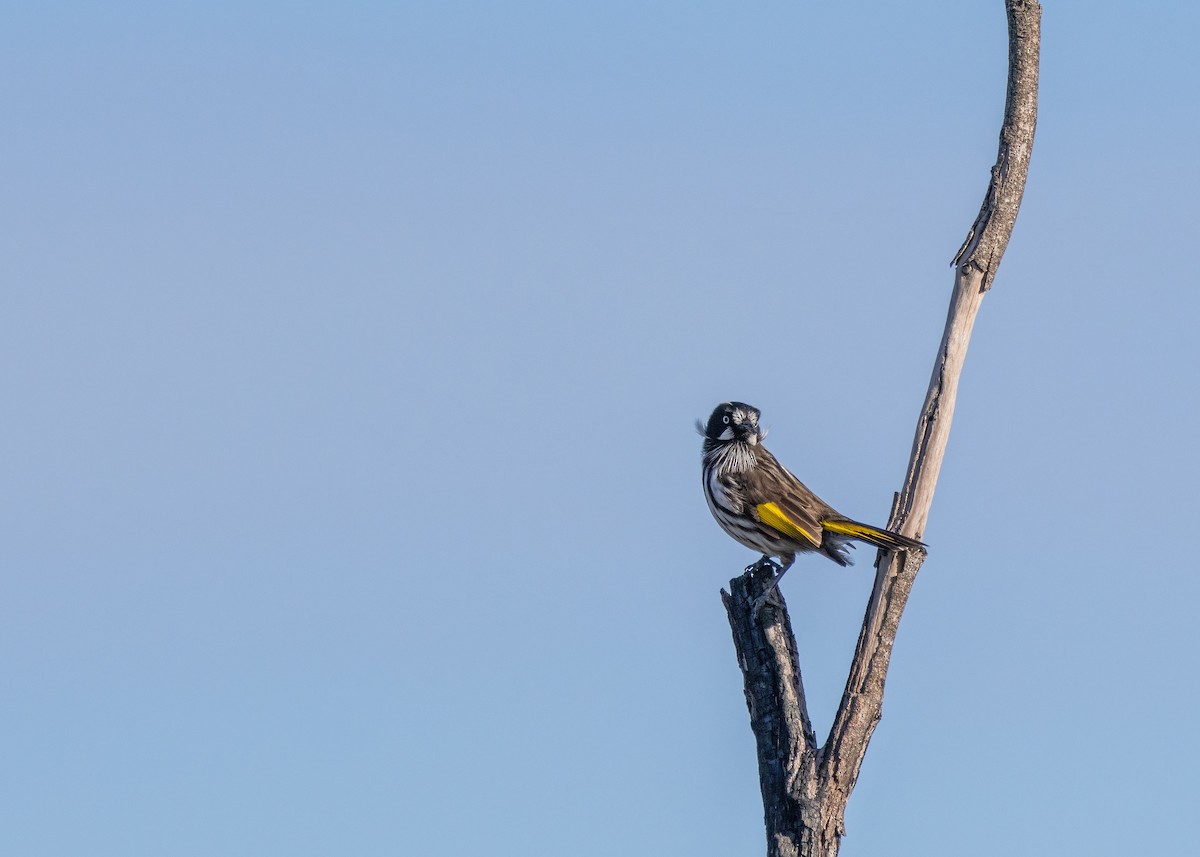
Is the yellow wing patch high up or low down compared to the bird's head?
down

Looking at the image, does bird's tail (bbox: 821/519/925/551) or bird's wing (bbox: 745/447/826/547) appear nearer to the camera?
bird's tail (bbox: 821/519/925/551)

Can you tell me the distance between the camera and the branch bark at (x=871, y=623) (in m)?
11.8

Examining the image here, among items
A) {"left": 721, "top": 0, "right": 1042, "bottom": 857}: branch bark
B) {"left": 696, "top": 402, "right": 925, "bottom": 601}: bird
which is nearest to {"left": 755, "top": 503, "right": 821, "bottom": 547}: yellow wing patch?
{"left": 696, "top": 402, "right": 925, "bottom": 601}: bird

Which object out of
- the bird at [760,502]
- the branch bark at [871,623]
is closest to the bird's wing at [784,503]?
the bird at [760,502]

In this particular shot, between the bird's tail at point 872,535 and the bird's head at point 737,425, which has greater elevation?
the bird's head at point 737,425

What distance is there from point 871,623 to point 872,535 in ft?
3.84

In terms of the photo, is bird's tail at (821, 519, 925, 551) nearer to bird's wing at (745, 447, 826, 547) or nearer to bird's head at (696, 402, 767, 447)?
bird's wing at (745, 447, 826, 547)

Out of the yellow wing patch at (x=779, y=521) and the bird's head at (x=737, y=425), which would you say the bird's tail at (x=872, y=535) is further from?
the bird's head at (x=737, y=425)

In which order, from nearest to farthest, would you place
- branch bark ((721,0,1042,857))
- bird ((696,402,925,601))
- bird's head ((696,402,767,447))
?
branch bark ((721,0,1042,857))
bird ((696,402,925,601))
bird's head ((696,402,767,447))

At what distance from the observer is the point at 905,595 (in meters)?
12.4

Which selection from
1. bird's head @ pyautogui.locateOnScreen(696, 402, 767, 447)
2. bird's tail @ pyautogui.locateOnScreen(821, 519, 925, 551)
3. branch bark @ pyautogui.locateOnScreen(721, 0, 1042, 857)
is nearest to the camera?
branch bark @ pyautogui.locateOnScreen(721, 0, 1042, 857)

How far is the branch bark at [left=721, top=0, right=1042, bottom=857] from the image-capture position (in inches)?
463

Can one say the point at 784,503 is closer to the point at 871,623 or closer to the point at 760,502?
the point at 760,502

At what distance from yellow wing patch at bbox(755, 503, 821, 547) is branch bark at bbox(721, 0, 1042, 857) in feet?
6.07
